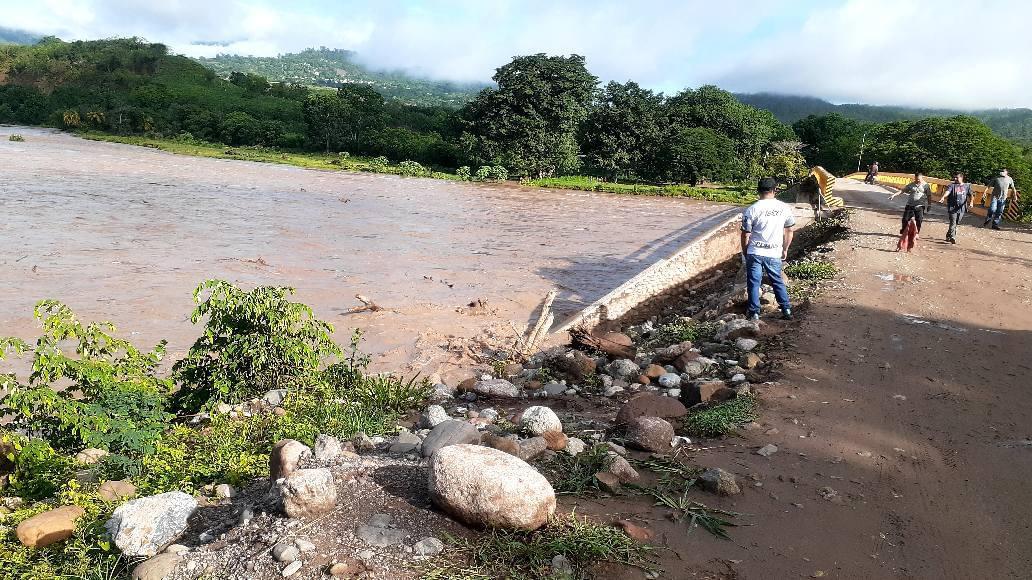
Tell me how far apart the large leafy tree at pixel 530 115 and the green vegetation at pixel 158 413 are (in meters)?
37.6

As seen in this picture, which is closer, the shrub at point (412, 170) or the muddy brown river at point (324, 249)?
the muddy brown river at point (324, 249)

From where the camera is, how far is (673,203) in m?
36.3

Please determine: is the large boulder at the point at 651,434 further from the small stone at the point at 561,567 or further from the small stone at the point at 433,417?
the small stone at the point at 433,417

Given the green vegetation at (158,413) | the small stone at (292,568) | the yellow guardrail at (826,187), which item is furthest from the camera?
the yellow guardrail at (826,187)

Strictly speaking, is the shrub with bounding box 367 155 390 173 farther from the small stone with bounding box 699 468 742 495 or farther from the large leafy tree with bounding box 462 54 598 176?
the small stone with bounding box 699 468 742 495

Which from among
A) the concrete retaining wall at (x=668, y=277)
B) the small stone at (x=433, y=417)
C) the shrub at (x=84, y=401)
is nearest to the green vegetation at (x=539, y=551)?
the small stone at (x=433, y=417)

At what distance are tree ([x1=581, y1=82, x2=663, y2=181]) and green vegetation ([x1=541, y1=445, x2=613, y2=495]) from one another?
4293 centimetres

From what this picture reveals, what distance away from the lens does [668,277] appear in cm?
1247

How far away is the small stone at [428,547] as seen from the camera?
3.23 meters

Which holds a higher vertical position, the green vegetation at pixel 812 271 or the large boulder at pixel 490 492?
the green vegetation at pixel 812 271

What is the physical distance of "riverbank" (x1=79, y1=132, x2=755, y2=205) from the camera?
39938 mm

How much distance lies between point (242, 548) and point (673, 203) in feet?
115

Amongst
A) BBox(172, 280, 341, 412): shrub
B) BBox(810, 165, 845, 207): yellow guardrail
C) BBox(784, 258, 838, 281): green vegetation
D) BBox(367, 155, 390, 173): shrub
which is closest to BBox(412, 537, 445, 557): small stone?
BBox(172, 280, 341, 412): shrub

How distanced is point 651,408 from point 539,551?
A: 245 centimetres
